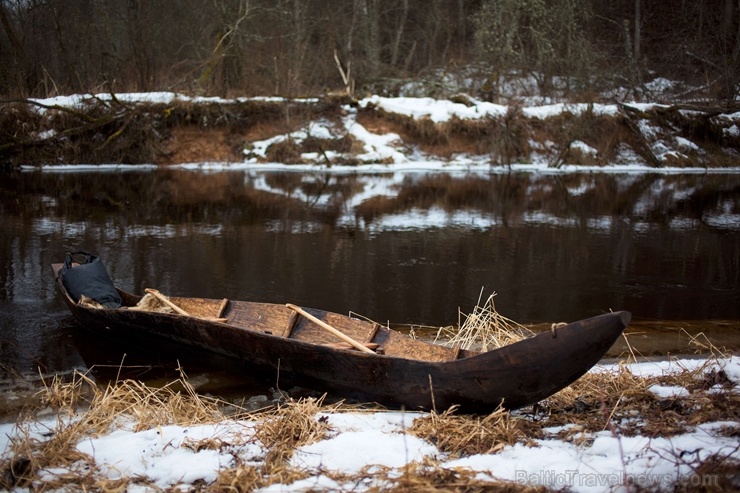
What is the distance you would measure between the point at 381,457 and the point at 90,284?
423cm

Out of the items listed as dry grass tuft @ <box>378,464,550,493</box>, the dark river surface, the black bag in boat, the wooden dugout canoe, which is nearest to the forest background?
the dark river surface

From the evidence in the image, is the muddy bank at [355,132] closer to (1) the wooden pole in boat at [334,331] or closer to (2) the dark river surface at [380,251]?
(2) the dark river surface at [380,251]

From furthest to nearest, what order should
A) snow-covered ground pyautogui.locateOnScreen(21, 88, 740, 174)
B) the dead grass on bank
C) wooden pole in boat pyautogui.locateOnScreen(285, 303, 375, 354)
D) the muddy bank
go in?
snow-covered ground pyautogui.locateOnScreen(21, 88, 740, 174) < the muddy bank < wooden pole in boat pyautogui.locateOnScreen(285, 303, 375, 354) < the dead grass on bank

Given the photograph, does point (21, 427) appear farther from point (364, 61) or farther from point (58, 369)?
point (364, 61)

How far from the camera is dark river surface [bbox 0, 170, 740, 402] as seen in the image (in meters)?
7.57

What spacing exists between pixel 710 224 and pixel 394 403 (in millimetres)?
11214

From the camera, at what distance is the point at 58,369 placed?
5.93 metres

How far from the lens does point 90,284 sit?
6758 millimetres

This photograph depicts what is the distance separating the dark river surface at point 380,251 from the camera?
7574 millimetres

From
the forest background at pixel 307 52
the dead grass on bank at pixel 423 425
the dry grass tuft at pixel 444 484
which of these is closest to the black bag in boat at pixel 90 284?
the dead grass on bank at pixel 423 425

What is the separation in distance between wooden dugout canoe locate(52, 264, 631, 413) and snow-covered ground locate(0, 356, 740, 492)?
0.30 metres

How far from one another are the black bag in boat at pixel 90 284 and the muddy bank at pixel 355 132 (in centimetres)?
1715

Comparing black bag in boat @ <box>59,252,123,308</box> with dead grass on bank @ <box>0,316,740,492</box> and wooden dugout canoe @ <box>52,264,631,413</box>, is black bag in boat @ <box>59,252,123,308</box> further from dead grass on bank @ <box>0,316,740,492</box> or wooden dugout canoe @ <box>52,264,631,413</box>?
dead grass on bank @ <box>0,316,740,492</box>

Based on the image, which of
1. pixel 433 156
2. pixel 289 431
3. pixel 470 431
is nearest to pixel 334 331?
pixel 289 431
